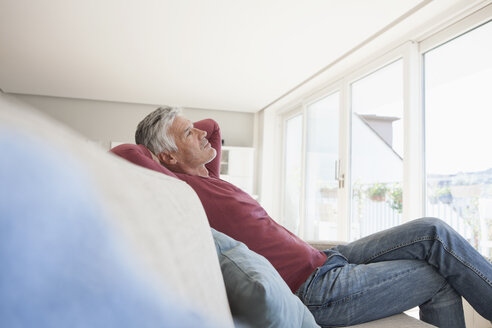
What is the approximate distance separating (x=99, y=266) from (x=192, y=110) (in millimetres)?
7310

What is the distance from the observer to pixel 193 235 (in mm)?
370

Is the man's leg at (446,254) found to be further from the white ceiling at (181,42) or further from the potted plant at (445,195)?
the white ceiling at (181,42)

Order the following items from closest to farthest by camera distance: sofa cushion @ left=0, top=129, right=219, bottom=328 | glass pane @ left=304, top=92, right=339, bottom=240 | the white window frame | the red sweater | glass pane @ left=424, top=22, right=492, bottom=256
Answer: sofa cushion @ left=0, top=129, right=219, bottom=328 → the red sweater → glass pane @ left=424, top=22, right=492, bottom=256 → the white window frame → glass pane @ left=304, top=92, right=339, bottom=240

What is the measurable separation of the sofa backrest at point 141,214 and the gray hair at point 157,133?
150cm

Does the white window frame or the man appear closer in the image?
the man

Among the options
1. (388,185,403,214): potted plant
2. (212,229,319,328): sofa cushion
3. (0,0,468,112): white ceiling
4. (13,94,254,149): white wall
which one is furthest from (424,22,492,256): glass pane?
(13,94,254,149): white wall

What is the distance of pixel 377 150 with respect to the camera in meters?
4.21

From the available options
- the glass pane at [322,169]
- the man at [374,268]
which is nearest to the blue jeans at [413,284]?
the man at [374,268]

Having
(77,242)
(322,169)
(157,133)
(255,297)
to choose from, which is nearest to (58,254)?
(77,242)

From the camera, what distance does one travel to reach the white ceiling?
3.49 meters

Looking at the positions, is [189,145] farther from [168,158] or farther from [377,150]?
[377,150]

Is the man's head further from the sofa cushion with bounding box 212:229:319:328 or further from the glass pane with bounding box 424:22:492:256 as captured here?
the glass pane with bounding box 424:22:492:256

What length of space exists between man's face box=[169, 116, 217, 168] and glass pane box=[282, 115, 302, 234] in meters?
4.44

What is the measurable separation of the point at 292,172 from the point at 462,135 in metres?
3.79
